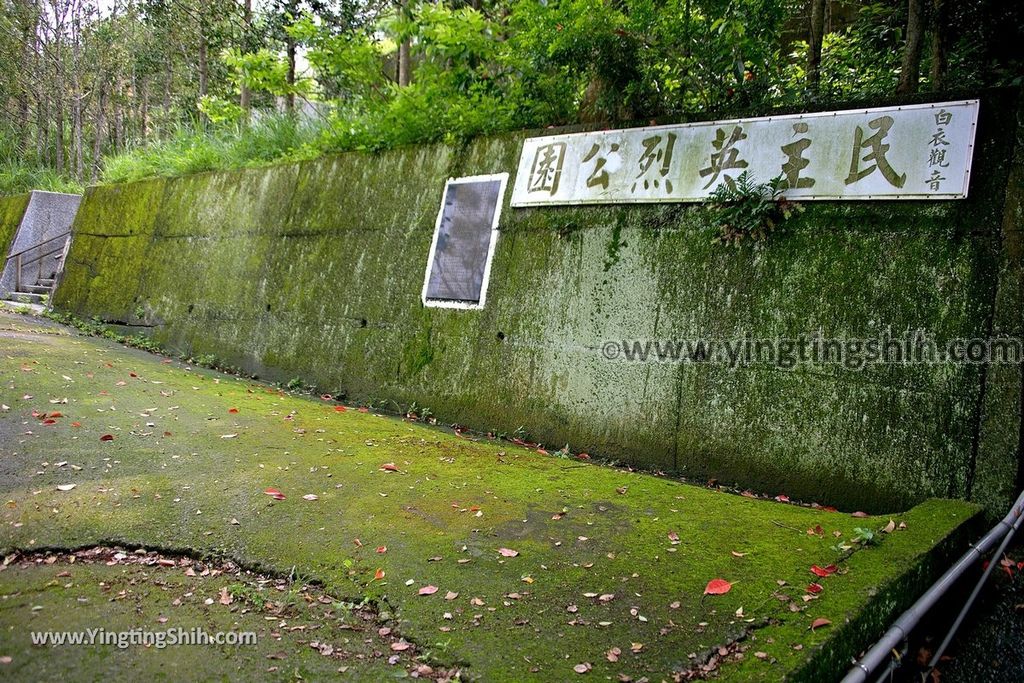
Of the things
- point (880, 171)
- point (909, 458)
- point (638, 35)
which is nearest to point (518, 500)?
point (909, 458)

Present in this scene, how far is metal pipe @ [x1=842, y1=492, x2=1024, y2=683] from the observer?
1901 mm

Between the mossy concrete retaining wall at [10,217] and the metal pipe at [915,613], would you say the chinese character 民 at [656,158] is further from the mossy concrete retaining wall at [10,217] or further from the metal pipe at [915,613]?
the mossy concrete retaining wall at [10,217]

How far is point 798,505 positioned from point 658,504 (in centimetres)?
94

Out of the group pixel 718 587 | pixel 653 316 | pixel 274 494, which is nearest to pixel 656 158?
pixel 653 316

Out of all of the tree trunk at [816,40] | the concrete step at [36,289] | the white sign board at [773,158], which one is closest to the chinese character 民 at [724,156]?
the white sign board at [773,158]

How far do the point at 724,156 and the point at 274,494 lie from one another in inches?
154

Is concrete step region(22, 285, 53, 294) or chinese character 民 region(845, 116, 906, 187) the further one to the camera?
concrete step region(22, 285, 53, 294)

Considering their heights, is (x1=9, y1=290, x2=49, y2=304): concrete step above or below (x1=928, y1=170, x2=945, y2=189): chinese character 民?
below

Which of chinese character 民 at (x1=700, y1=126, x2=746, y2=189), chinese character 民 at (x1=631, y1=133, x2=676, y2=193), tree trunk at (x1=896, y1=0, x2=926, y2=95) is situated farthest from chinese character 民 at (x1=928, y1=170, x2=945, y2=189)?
chinese character 民 at (x1=631, y1=133, x2=676, y2=193)

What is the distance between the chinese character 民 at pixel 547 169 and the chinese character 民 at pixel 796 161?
1.97 meters

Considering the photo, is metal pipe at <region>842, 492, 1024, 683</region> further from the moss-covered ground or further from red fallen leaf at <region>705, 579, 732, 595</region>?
red fallen leaf at <region>705, 579, 732, 595</region>

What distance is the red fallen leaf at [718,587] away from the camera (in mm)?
2727

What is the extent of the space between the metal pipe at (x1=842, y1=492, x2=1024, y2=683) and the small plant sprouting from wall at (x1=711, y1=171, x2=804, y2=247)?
2.31 metres

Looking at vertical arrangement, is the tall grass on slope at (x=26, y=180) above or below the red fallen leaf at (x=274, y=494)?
above
